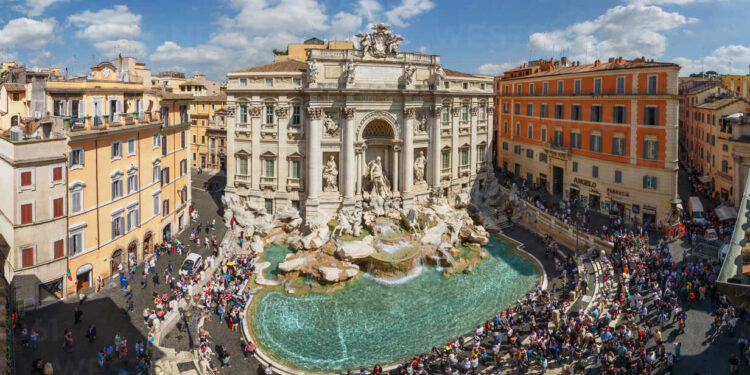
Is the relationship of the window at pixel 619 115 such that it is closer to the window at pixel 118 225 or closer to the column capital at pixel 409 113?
the column capital at pixel 409 113

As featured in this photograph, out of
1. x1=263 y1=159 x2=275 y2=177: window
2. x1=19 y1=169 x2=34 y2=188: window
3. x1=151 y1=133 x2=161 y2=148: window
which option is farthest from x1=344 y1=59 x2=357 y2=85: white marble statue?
x1=19 y1=169 x2=34 y2=188: window

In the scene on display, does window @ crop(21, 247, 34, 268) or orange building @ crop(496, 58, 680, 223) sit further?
orange building @ crop(496, 58, 680, 223)

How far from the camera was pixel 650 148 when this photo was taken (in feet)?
120

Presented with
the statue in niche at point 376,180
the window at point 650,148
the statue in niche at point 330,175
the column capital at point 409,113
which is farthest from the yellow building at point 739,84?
the statue in niche at point 330,175

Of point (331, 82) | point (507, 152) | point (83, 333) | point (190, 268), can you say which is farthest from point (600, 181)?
point (83, 333)

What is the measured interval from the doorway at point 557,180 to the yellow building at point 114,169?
3301 cm

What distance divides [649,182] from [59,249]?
126 ft

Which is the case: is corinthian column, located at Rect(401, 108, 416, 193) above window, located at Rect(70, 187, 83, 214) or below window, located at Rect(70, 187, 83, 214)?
above

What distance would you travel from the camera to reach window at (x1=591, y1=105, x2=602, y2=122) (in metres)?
40.2

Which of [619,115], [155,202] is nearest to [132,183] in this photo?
[155,202]

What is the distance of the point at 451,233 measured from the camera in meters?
37.7

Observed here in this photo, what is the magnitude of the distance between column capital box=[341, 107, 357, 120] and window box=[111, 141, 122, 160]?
16.0 metres

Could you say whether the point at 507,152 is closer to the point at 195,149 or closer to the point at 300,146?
the point at 300,146

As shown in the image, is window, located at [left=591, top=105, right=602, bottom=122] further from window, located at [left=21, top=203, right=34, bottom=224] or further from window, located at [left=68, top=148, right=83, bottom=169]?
window, located at [left=21, top=203, right=34, bottom=224]
